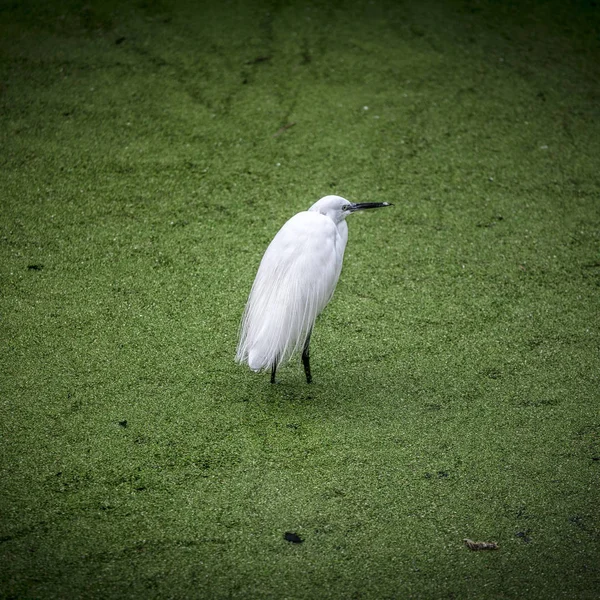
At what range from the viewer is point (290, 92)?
128 inches

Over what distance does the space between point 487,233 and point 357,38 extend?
149 centimetres

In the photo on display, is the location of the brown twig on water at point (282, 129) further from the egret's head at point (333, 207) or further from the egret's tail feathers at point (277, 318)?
the egret's tail feathers at point (277, 318)

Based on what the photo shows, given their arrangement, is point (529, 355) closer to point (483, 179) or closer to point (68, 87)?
point (483, 179)

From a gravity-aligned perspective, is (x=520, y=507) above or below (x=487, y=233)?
below

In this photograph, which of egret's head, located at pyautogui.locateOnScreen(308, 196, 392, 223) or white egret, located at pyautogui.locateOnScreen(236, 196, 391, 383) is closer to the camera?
white egret, located at pyautogui.locateOnScreen(236, 196, 391, 383)

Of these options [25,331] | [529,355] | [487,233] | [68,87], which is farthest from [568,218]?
[68,87]

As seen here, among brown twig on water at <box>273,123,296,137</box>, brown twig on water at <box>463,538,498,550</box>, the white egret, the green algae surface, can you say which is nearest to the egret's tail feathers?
the white egret

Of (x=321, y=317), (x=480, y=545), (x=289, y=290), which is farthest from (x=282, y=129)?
(x=480, y=545)

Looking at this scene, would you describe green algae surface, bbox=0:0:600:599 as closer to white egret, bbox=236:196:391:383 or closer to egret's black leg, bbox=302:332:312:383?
egret's black leg, bbox=302:332:312:383

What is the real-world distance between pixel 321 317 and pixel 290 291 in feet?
1.40

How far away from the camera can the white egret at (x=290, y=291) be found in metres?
1.90

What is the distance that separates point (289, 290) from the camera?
6.26ft

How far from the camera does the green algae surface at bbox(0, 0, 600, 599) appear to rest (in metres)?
1.57

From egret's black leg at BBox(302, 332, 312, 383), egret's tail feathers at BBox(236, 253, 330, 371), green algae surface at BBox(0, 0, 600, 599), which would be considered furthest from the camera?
egret's black leg at BBox(302, 332, 312, 383)
